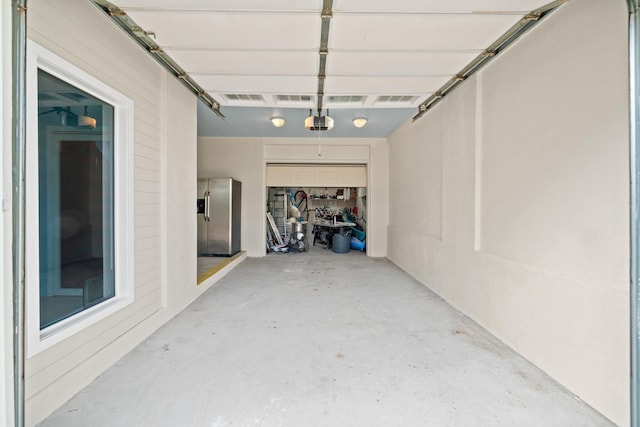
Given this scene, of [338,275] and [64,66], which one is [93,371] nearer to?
[64,66]

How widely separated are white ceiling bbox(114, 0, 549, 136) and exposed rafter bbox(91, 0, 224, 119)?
56mm

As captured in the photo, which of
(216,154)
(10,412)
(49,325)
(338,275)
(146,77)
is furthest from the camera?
(216,154)

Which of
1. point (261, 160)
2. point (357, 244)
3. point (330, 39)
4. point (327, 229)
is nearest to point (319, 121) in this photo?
point (330, 39)

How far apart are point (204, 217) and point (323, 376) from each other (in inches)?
192

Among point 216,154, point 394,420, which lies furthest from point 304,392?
point 216,154

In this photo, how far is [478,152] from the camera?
298 centimetres

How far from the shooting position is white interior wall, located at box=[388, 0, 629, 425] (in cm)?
161

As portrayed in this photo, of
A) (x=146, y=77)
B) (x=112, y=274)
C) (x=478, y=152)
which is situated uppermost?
(x=146, y=77)

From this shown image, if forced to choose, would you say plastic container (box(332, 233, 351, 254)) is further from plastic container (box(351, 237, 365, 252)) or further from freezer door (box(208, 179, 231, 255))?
freezer door (box(208, 179, 231, 255))

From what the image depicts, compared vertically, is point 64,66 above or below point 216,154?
below

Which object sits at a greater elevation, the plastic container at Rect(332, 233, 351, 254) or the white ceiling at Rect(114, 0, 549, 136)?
the white ceiling at Rect(114, 0, 549, 136)

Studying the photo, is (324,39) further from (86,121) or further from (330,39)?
(86,121)

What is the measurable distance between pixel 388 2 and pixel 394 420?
2.57 m

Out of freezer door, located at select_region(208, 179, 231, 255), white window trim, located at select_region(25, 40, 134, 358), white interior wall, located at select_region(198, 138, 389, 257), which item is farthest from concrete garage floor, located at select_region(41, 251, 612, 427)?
white interior wall, located at select_region(198, 138, 389, 257)
